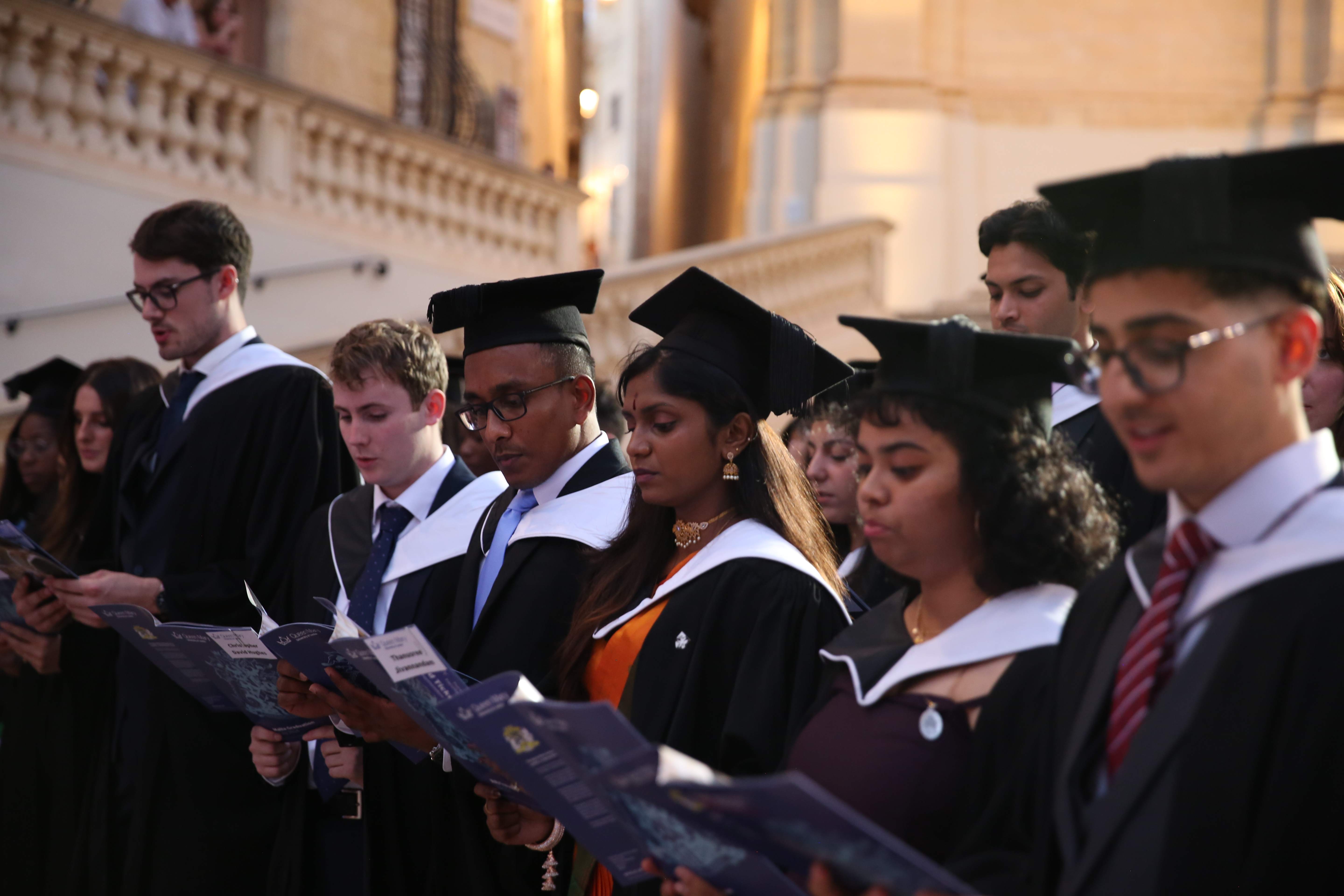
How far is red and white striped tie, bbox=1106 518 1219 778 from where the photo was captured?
171 cm

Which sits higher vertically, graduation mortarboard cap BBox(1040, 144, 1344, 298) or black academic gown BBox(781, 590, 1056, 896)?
graduation mortarboard cap BBox(1040, 144, 1344, 298)

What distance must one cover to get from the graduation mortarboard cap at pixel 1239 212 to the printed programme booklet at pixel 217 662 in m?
2.00

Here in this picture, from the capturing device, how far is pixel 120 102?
7.80 meters

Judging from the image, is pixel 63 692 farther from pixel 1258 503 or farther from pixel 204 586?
pixel 1258 503

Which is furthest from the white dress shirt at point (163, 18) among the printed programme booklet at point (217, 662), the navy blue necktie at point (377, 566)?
the printed programme booklet at point (217, 662)

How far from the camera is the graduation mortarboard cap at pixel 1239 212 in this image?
1.69 meters

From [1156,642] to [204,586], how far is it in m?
2.94

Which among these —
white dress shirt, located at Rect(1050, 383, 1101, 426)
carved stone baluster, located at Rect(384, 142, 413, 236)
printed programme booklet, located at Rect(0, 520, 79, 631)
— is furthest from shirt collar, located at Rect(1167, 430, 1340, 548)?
carved stone baluster, located at Rect(384, 142, 413, 236)

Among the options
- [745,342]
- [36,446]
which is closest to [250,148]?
[36,446]

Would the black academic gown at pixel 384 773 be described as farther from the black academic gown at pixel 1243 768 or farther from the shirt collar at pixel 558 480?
the black academic gown at pixel 1243 768

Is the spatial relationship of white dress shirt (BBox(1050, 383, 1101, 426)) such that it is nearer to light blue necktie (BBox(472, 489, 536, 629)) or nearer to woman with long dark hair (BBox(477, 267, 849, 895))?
woman with long dark hair (BBox(477, 267, 849, 895))

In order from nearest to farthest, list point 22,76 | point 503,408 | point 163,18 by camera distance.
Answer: point 503,408 < point 22,76 < point 163,18

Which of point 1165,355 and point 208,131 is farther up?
point 208,131

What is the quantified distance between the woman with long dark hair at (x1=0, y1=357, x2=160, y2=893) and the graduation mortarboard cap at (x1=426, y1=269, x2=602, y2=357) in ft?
6.42
